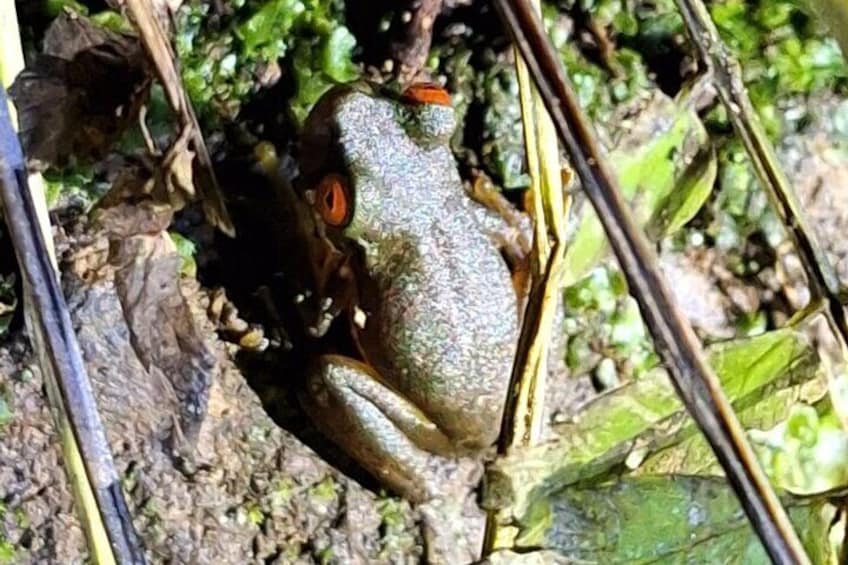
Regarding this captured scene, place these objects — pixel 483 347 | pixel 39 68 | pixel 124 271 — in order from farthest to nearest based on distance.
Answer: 1. pixel 483 347
2. pixel 124 271
3. pixel 39 68

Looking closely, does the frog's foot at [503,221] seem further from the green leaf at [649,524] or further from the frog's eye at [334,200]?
the green leaf at [649,524]

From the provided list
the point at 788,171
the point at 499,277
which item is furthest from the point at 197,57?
the point at 788,171

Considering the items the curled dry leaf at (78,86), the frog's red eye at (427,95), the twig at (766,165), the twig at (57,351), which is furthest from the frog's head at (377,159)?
the twig at (57,351)

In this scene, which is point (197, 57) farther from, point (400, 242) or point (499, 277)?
point (499, 277)

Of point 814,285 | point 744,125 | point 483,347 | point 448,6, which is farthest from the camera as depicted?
point 448,6

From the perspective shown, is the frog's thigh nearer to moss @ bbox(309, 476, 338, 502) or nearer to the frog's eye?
moss @ bbox(309, 476, 338, 502)
